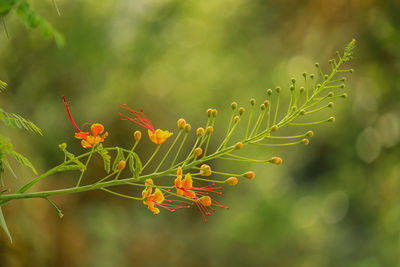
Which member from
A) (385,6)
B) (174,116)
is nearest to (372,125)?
(385,6)

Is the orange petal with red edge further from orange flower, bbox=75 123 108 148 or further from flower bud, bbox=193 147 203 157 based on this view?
flower bud, bbox=193 147 203 157

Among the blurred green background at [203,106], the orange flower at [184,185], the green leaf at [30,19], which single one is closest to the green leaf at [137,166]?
the orange flower at [184,185]

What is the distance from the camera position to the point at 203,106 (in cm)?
545

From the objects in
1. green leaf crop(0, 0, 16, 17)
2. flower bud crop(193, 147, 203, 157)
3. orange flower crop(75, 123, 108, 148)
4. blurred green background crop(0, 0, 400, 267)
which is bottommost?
flower bud crop(193, 147, 203, 157)

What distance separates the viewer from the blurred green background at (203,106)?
3.12 meters

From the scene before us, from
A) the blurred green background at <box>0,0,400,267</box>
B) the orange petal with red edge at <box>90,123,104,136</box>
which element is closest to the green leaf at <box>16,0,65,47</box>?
the orange petal with red edge at <box>90,123,104,136</box>

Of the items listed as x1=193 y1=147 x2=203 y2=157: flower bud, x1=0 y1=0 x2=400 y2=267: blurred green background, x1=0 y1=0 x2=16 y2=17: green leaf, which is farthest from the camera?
x1=0 y1=0 x2=400 y2=267: blurred green background

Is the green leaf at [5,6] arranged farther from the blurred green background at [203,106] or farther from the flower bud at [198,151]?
the blurred green background at [203,106]

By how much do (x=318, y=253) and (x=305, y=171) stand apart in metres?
2.44

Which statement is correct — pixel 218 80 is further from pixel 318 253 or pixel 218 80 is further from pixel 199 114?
pixel 318 253

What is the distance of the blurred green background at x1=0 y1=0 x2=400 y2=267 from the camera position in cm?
312

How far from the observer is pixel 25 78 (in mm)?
3172

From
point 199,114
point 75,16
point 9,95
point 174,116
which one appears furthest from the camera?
point 199,114

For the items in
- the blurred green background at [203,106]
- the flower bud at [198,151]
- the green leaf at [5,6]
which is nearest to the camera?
the green leaf at [5,6]
